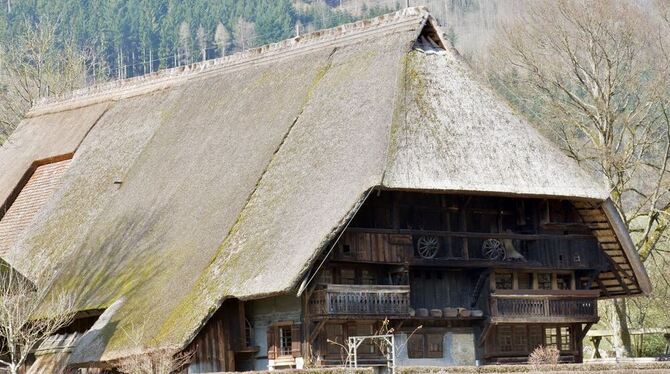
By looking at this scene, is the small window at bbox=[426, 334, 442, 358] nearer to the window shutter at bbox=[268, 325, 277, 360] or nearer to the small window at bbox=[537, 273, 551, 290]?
the small window at bbox=[537, 273, 551, 290]

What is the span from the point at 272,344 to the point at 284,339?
442 millimetres

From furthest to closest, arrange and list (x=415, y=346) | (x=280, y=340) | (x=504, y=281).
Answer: (x=504, y=281) < (x=415, y=346) < (x=280, y=340)

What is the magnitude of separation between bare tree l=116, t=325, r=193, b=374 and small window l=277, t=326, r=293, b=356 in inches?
118

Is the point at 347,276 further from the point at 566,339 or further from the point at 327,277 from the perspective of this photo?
the point at 566,339

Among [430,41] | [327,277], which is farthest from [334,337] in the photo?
Result: [430,41]

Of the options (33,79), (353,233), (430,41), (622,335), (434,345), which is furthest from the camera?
(33,79)

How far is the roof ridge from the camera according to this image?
1935 inches

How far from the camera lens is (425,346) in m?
46.1

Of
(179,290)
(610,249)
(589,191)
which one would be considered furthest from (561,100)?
(179,290)

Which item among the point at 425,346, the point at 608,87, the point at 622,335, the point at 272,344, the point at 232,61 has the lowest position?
the point at 425,346

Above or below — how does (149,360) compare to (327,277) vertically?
below

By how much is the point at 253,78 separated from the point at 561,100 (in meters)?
13.0

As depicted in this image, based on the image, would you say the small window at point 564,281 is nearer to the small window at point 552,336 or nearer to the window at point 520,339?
the small window at point 552,336

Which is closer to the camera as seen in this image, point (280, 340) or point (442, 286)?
point (280, 340)
